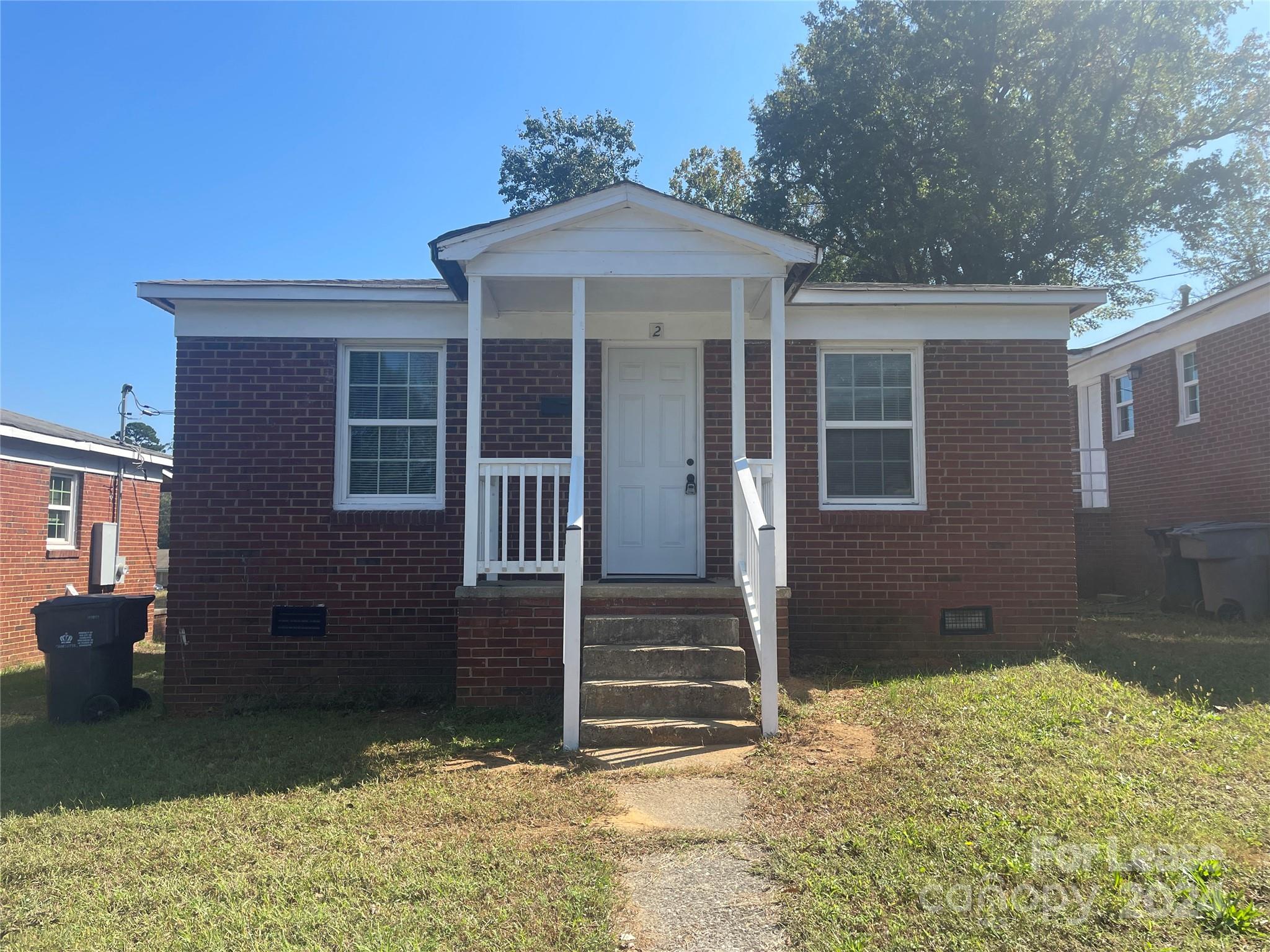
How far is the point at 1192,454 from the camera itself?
11.6 m

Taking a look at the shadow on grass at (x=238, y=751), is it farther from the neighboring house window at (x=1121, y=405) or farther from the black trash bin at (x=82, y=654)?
the neighboring house window at (x=1121, y=405)

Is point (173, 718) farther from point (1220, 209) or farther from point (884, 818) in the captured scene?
point (1220, 209)

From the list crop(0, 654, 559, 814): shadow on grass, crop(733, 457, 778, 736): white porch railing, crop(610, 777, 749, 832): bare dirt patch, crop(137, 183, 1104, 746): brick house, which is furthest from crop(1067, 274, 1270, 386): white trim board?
crop(0, 654, 559, 814): shadow on grass

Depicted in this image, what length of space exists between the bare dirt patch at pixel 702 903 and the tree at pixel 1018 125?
18400mm

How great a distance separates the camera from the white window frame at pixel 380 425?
754 centimetres

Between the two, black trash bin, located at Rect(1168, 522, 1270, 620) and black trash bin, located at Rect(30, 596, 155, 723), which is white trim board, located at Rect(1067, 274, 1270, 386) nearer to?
black trash bin, located at Rect(1168, 522, 1270, 620)

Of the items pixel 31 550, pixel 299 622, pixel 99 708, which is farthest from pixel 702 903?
pixel 31 550

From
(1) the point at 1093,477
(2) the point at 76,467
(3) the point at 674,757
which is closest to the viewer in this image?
(3) the point at 674,757

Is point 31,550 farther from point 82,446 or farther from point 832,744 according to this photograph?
point 832,744

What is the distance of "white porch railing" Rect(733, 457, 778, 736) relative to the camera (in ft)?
17.4

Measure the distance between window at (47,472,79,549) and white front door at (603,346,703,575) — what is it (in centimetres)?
874

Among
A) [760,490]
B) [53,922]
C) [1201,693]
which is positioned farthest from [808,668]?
[53,922]

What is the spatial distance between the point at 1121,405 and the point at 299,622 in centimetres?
1223

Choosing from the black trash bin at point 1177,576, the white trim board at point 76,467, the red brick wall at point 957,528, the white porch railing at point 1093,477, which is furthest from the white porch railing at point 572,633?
the white porch railing at point 1093,477
